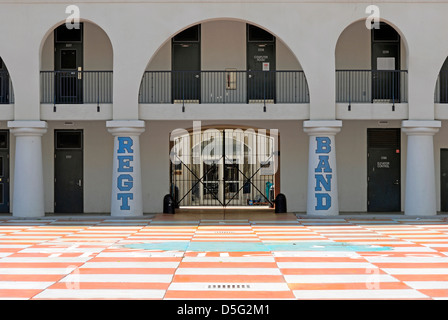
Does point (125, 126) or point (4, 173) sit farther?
point (4, 173)

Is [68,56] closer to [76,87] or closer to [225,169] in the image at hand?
[76,87]

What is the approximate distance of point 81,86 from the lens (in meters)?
25.6

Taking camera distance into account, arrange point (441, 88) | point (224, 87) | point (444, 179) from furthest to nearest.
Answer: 1. point (444, 179)
2. point (224, 87)
3. point (441, 88)

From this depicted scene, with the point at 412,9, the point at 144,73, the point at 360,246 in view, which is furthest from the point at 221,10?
the point at 360,246

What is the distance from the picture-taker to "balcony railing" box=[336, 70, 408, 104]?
2547 centimetres

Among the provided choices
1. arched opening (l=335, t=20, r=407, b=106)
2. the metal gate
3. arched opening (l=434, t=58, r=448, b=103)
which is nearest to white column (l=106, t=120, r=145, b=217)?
the metal gate

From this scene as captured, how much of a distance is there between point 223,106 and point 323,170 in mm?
3993

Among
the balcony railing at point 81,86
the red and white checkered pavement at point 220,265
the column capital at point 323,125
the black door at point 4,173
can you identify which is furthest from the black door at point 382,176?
the black door at point 4,173

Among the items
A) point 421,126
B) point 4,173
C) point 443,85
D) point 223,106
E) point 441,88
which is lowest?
point 4,173

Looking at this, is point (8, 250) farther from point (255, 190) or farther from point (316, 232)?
point (255, 190)

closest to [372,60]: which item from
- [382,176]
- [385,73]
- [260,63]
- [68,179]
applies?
[385,73]

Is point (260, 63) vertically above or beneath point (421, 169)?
above
